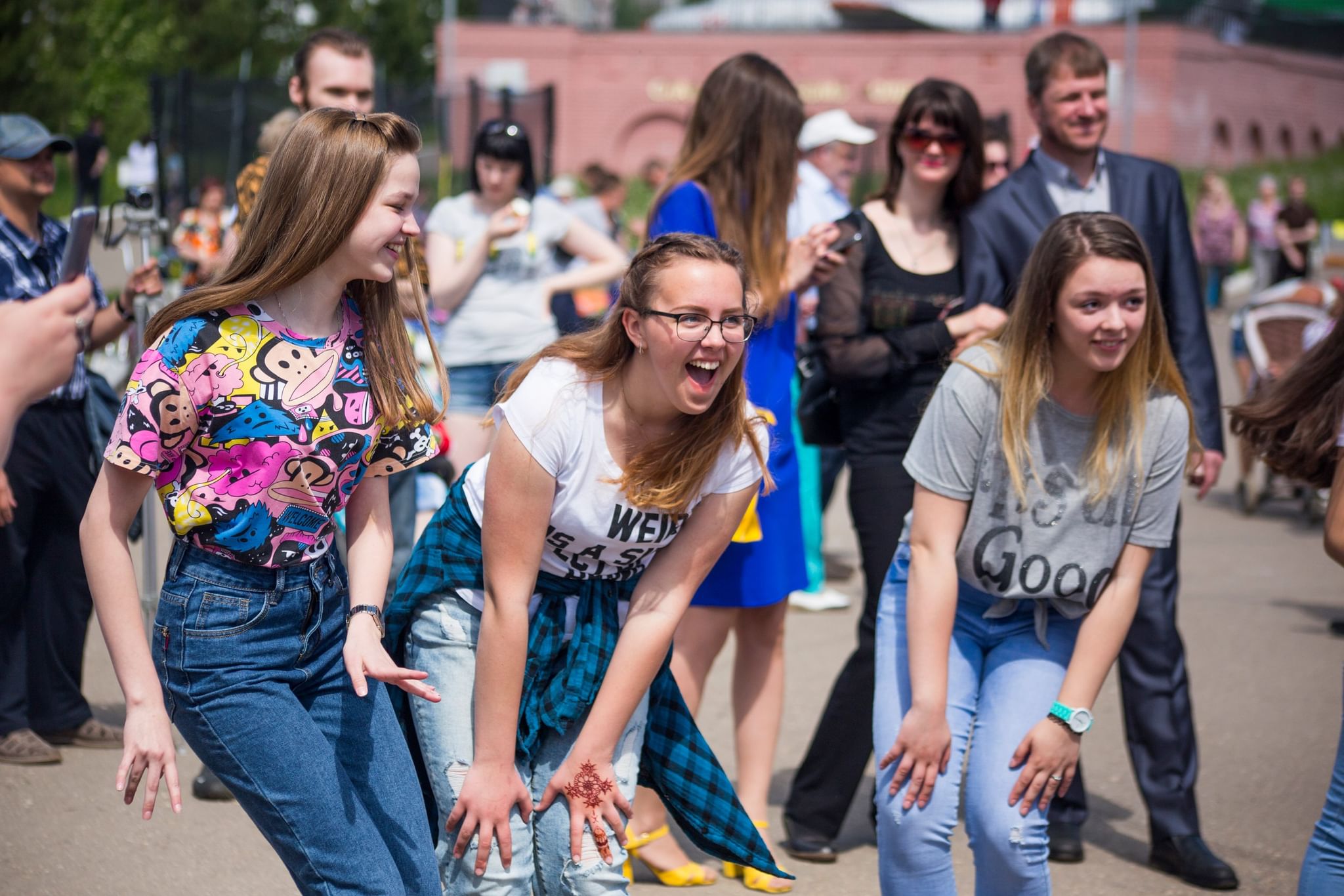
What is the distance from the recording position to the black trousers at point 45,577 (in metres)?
4.65

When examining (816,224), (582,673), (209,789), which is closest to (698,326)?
(582,673)

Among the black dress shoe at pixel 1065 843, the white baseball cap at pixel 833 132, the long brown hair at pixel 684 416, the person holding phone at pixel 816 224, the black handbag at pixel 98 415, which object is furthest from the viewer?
the white baseball cap at pixel 833 132

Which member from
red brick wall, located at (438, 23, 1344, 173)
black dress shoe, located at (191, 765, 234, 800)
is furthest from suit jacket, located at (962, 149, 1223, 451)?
red brick wall, located at (438, 23, 1344, 173)

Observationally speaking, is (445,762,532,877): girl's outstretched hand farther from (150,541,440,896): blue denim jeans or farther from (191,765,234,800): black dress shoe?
(191,765,234,800): black dress shoe

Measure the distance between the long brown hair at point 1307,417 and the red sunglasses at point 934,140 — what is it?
1.27 metres

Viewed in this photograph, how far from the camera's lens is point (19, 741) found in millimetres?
4680

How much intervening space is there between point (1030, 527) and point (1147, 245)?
140 centimetres

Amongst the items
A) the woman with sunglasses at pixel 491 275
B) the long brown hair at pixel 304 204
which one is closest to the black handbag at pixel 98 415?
the woman with sunglasses at pixel 491 275

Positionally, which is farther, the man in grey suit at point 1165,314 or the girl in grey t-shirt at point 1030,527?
the man in grey suit at point 1165,314

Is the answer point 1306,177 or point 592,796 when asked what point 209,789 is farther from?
point 1306,177

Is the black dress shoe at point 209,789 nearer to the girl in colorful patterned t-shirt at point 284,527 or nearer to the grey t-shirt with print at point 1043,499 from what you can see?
the girl in colorful patterned t-shirt at point 284,527

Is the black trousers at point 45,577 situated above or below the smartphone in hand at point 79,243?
below

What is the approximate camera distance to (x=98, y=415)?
4789mm

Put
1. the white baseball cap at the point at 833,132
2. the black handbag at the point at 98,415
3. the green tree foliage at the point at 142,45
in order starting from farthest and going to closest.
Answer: the green tree foliage at the point at 142,45 → the white baseball cap at the point at 833,132 → the black handbag at the point at 98,415
